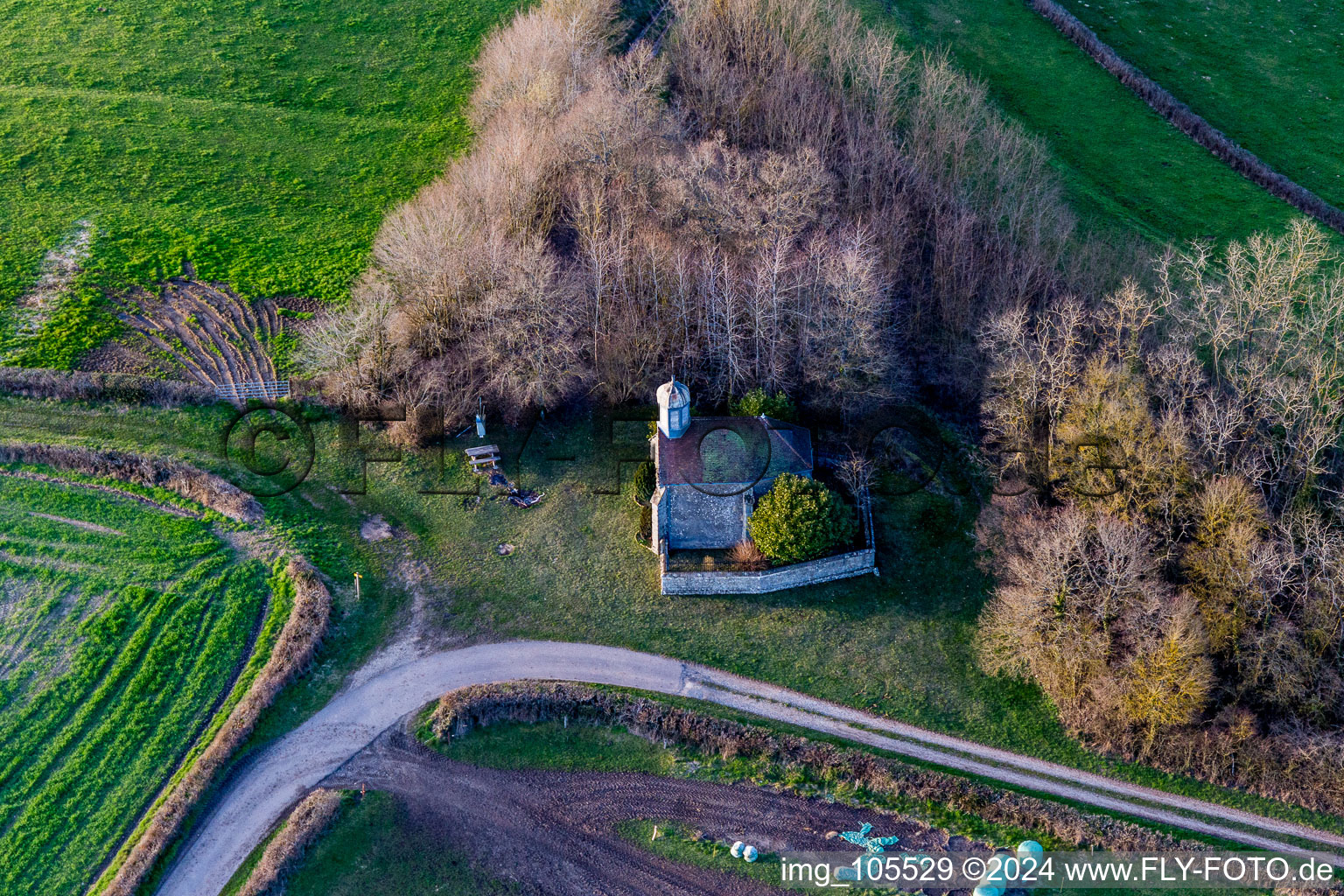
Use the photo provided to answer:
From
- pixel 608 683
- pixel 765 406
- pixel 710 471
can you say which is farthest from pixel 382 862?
pixel 765 406

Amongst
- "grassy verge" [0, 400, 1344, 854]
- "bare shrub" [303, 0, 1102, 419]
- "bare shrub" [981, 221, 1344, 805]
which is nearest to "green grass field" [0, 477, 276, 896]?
"grassy verge" [0, 400, 1344, 854]

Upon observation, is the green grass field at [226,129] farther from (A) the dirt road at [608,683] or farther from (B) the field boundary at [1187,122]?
(B) the field boundary at [1187,122]

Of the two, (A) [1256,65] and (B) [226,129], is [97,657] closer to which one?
(B) [226,129]

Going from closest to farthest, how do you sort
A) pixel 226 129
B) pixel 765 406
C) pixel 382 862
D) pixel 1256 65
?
pixel 382 862 → pixel 765 406 → pixel 226 129 → pixel 1256 65

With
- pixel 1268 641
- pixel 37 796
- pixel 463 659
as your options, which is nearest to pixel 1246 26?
pixel 1268 641

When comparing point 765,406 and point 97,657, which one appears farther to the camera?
point 765,406

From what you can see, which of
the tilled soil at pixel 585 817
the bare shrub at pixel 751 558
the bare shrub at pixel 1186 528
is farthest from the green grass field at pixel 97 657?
the bare shrub at pixel 1186 528

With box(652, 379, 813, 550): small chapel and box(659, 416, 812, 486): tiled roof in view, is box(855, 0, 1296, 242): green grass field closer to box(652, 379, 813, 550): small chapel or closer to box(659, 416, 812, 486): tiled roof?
box(659, 416, 812, 486): tiled roof

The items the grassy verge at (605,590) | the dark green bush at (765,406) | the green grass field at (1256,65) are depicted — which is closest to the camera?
the grassy verge at (605,590)
